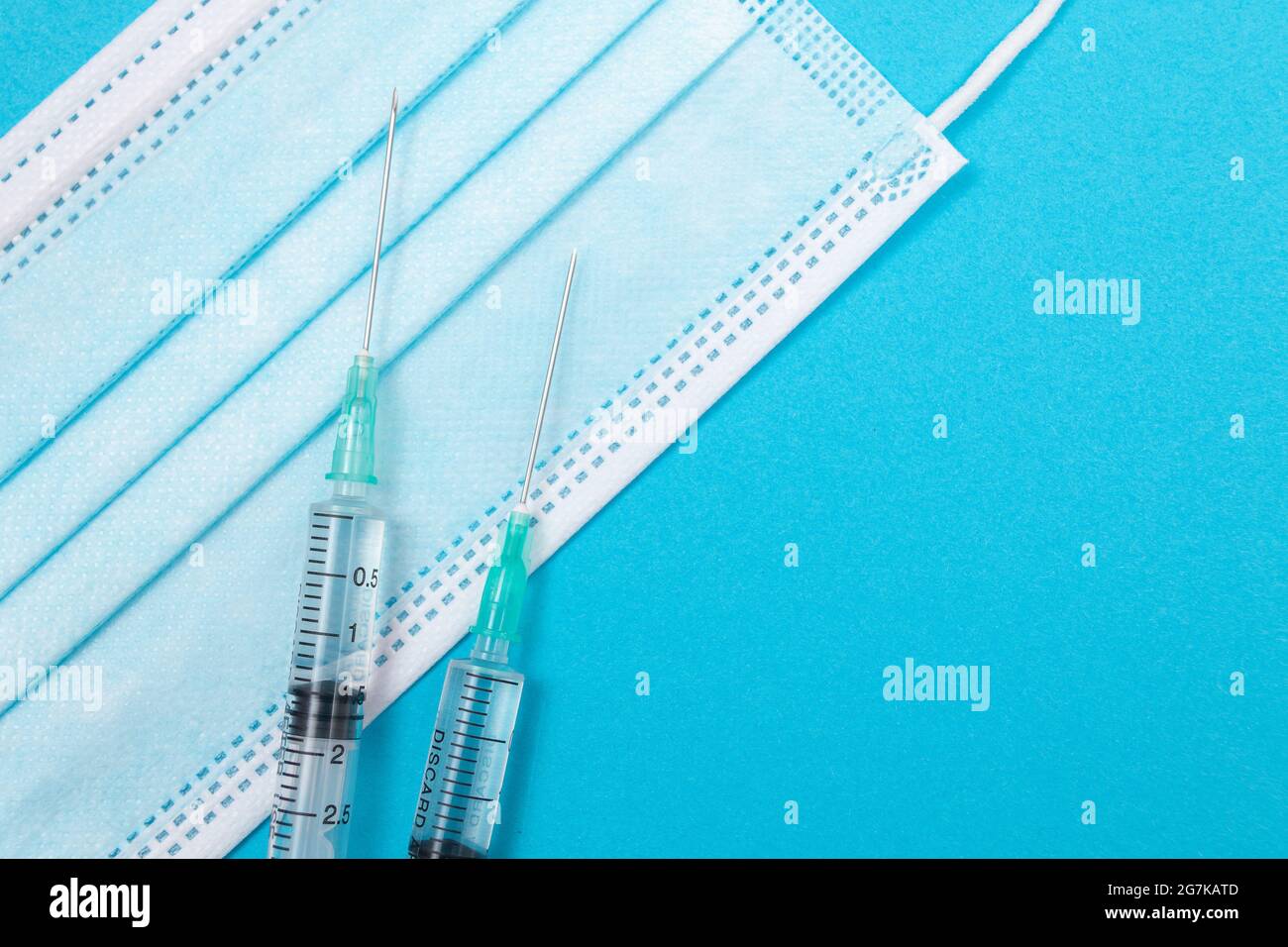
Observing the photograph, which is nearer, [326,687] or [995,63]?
[326,687]

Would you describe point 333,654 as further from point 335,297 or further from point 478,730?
point 335,297

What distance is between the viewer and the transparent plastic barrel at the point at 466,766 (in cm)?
108

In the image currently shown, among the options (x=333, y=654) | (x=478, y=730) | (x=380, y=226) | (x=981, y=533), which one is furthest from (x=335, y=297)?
(x=981, y=533)

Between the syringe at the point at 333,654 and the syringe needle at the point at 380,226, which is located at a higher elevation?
the syringe needle at the point at 380,226

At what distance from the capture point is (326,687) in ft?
3.49

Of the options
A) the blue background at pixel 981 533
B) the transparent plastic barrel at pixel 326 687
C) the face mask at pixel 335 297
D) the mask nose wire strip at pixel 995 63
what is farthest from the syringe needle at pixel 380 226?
the mask nose wire strip at pixel 995 63

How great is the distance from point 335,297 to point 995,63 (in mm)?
917

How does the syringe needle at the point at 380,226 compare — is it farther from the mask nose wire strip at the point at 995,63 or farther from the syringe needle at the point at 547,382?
the mask nose wire strip at the point at 995,63

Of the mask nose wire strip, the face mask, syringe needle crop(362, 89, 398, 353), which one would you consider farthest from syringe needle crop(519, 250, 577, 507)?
the mask nose wire strip

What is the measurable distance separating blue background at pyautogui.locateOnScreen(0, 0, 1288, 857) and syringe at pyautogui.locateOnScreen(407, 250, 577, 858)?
70mm

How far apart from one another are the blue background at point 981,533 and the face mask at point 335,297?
9 cm

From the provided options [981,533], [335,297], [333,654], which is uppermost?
[335,297]

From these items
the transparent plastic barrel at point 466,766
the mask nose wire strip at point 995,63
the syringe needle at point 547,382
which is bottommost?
the transparent plastic barrel at point 466,766

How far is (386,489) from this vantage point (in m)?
1.15
